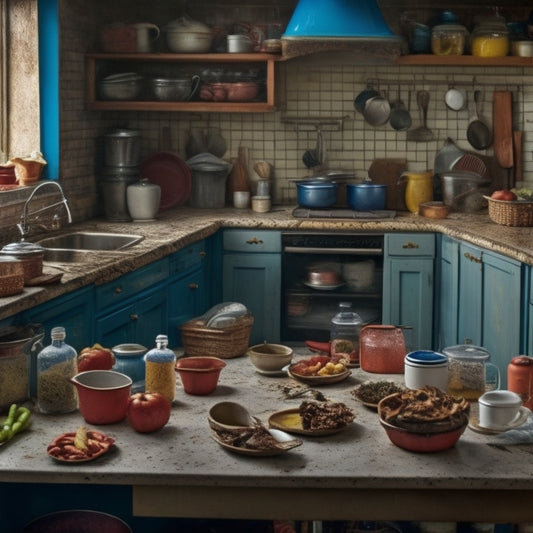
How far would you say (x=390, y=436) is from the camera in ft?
7.80

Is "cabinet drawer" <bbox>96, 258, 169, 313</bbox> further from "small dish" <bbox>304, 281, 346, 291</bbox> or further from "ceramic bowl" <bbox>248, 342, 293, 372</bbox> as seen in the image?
"ceramic bowl" <bbox>248, 342, 293, 372</bbox>

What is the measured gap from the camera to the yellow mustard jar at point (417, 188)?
6773mm

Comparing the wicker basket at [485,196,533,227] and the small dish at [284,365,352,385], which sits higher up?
the wicker basket at [485,196,533,227]

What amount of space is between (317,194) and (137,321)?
1.93 meters

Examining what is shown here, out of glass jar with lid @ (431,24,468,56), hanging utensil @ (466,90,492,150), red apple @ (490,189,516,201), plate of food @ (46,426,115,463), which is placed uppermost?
glass jar with lid @ (431,24,468,56)

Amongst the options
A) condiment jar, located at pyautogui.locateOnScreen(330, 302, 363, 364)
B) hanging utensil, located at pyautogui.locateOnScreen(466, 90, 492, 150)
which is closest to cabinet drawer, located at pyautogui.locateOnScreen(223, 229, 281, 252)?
hanging utensil, located at pyautogui.locateOnScreen(466, 90, 492, 150)

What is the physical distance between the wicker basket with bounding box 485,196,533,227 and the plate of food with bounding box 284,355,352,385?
2.92 metres

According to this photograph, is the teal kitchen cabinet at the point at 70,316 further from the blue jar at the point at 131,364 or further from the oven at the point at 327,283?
the oven at the point at 327,283

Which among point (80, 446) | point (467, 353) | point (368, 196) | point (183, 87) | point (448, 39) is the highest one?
point (448, 39)

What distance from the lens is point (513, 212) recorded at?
226 inches

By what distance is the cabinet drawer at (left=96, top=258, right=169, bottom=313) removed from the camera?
4547 mm

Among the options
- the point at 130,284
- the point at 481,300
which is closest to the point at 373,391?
the point at 130,284

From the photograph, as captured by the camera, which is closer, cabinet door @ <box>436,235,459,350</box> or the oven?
cabinet door @ <box>436,235,459,350</box>

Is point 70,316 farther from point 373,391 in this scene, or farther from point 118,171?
point 118,171
